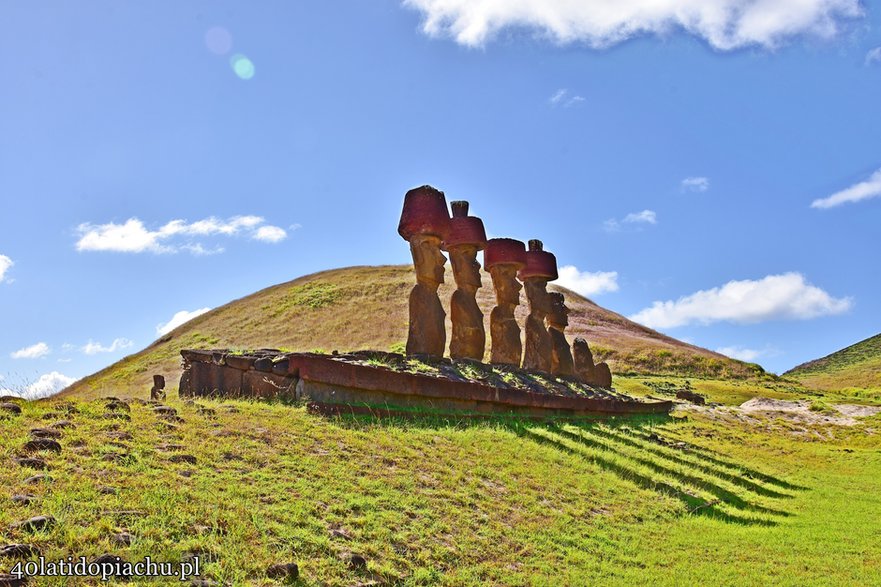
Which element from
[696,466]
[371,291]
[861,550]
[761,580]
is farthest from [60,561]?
[371,291]

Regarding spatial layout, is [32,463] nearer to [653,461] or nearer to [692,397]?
[653,461]

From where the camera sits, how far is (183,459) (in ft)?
20.3

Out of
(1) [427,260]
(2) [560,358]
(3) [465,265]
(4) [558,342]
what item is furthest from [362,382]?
(4) [558,342]

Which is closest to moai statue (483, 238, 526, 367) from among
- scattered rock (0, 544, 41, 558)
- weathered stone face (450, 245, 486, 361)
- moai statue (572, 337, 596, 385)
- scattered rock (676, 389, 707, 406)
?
weathered stone face (450, 245, 486, 361)

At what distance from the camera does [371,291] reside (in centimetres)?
5494

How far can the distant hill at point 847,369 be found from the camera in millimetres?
46850

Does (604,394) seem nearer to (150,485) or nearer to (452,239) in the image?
(452,239)

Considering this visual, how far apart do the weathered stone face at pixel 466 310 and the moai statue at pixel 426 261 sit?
1408mm

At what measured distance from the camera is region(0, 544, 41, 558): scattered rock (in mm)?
4145

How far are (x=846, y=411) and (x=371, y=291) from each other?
118 feet

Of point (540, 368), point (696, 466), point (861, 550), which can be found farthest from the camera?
point (540, 368)

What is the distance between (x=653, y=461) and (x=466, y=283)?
6160mm

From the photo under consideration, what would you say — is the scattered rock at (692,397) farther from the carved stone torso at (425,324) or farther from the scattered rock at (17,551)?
the scattered rock at (17,551)

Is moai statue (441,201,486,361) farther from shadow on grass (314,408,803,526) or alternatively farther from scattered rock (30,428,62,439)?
scattered rock (30,428,62,439)
